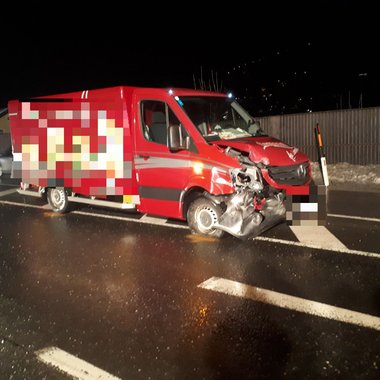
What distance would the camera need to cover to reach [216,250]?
6.33m

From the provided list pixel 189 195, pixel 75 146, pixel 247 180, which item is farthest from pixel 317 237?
pixel 75 146

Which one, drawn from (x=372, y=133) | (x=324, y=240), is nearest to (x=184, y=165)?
(x=324, y=240)

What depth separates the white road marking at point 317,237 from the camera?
631 centimetres

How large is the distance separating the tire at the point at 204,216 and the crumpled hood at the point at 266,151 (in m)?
0.90

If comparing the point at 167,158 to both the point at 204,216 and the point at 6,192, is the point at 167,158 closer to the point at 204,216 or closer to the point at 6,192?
the point at 204,216

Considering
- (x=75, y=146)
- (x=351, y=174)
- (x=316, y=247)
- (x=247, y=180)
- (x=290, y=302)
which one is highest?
(x=75, y=146)

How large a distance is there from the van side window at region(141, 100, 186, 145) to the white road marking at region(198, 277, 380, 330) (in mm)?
2845

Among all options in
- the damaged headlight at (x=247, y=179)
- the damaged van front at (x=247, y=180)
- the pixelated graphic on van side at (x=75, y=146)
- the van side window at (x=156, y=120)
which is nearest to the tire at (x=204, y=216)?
the damaged van front at (x=247, y=180)

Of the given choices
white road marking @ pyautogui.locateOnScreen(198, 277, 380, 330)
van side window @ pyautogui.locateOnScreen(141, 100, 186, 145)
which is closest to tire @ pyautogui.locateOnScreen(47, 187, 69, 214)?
van side window @ pyautogui.locateOnScreen(141, 100, 186, 145)

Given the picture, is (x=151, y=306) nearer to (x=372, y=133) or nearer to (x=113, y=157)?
(x=113, y=157)

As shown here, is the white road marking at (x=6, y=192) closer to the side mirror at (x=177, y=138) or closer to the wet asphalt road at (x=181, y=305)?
the wet asphalt road at (x=181, y=305)

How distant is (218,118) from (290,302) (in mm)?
3930

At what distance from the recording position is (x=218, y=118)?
24.8 feet

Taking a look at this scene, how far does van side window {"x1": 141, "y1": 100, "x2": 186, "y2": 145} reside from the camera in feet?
23.4
